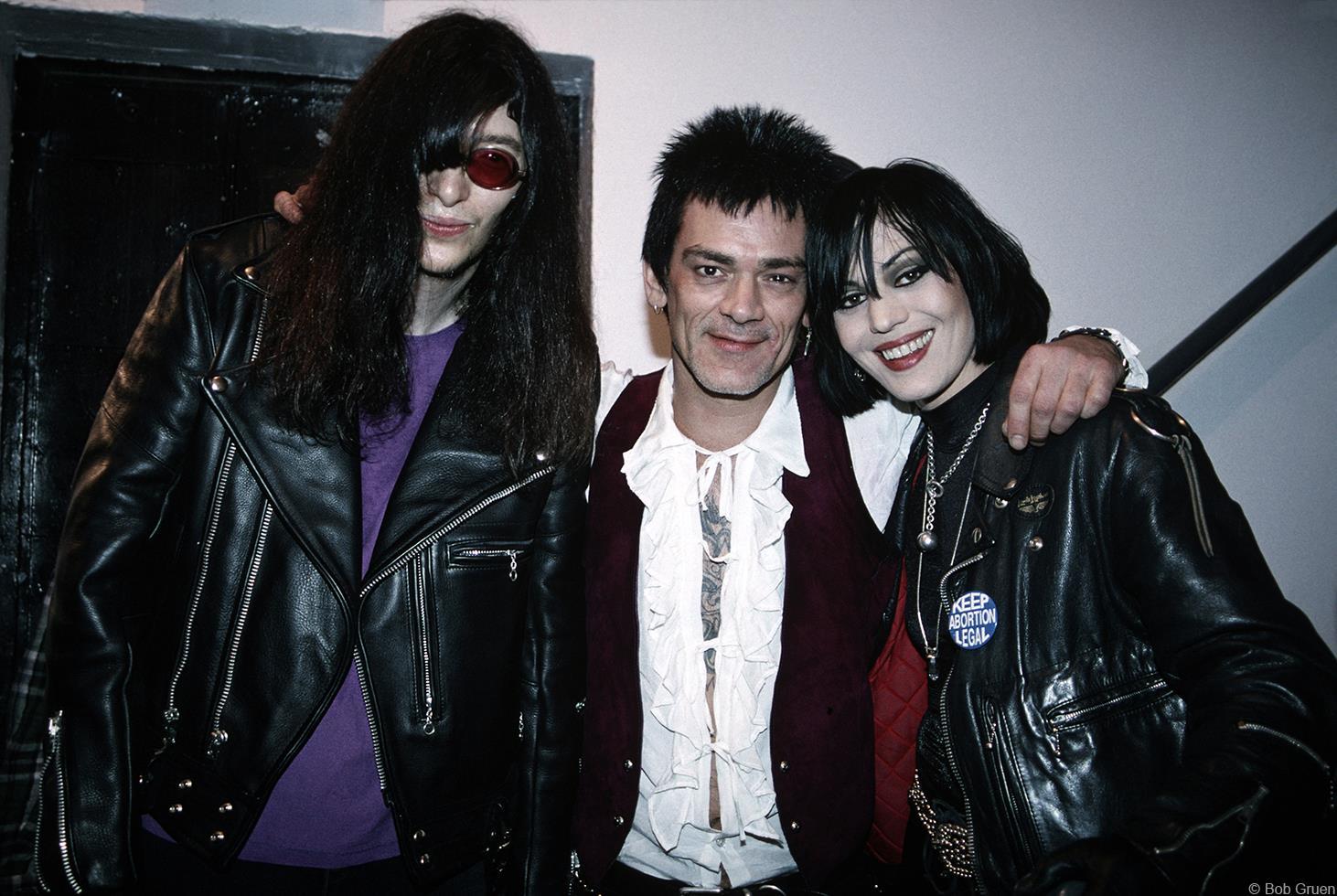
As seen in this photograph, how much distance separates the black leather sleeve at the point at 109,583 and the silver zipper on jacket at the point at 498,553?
0.51 m

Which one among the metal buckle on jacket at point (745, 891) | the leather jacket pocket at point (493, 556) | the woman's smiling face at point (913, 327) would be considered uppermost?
the woman's smiling face at point (913, 327)

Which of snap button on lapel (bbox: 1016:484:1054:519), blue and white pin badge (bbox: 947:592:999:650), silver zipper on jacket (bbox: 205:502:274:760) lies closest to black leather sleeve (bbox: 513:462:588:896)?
silver zipper on jacket (bbox: 205:502:274:760)

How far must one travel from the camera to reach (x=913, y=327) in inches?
70.4

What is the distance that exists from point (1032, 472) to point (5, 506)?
278cm

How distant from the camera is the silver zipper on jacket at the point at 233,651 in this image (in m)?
1.46

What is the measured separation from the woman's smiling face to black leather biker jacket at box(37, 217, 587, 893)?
84 cm

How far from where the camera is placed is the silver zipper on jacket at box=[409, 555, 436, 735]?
1.57 meters

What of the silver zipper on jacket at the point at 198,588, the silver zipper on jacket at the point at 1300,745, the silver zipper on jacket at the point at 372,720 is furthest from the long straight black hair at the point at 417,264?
the silver zipper on jacket at the point at 1300,745

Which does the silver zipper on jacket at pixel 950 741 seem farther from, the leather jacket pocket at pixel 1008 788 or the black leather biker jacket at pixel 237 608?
the black leather biker jacket at pixel 237 608

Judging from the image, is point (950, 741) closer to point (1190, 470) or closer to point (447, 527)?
point (1190, 470)

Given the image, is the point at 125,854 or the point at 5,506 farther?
the point at 5,506

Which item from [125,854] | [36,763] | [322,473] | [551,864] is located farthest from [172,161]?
[551,864]

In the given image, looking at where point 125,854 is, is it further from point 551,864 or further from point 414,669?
point 551,864

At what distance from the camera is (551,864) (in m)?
1.76
